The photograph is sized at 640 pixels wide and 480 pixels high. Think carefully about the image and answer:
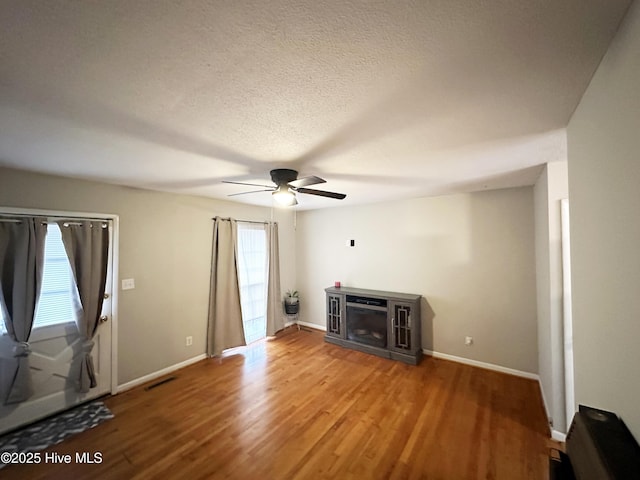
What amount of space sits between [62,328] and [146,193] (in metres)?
1.67

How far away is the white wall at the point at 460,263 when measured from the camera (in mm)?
3104

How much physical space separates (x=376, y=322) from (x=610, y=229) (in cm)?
325

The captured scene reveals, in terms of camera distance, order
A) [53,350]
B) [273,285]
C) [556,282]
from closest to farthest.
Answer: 1. [556,282]
2. [53,350]
3. [273,285]

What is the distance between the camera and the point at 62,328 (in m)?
2.58

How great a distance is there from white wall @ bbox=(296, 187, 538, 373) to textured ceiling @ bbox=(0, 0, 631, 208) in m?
1.41

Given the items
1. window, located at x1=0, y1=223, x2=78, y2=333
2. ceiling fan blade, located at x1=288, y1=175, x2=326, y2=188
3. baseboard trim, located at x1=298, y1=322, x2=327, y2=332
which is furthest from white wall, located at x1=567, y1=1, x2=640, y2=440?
window, located at x1=0, y1=223, x2=78, y2=333

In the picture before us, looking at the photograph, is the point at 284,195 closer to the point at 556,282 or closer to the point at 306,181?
the point at 306,181

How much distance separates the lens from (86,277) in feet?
8.68

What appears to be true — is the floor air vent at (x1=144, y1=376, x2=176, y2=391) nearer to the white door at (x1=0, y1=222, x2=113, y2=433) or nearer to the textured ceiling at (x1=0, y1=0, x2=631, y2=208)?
the white door at (x1=0, y1=222, x2=113, y2=433)

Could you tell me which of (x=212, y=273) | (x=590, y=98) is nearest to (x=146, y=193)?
(x=212, y=273)

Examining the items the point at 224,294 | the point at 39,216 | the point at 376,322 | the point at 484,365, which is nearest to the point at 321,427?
the point at 376,322

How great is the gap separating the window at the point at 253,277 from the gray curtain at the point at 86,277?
69.1 inches

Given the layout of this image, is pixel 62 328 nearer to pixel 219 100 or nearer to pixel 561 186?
pixel 219 100

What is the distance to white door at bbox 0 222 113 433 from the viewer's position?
7.82 ft
